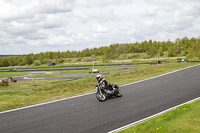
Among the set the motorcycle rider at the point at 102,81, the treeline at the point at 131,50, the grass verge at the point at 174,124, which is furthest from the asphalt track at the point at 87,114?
the treeline at the point at 131,50

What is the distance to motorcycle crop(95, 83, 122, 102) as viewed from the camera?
43.1 ft

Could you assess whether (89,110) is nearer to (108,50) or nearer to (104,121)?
(104,121)

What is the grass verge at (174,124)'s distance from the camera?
6.98 m

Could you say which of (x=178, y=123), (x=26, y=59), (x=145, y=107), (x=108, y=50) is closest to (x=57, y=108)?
(x=145, y=107)

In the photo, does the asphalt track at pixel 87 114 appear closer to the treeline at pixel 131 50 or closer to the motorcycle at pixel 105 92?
the motorcycle at pixel 105 92

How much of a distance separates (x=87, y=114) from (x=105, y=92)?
11.8 ft

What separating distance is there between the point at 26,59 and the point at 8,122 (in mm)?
147610

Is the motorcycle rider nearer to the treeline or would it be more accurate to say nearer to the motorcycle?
the motorcycle

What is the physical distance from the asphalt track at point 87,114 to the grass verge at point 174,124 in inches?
41.1

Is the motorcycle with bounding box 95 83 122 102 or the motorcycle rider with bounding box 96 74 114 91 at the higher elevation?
the motorcycle rider with bounding box 96 74 114 91

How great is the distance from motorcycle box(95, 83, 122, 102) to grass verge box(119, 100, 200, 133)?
4.91 meters

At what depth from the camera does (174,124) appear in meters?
7.53

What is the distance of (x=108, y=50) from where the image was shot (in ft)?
446

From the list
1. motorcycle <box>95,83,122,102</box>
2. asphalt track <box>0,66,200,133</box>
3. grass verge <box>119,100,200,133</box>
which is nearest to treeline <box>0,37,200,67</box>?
motorcycle <box>95,83,122,102</box>
